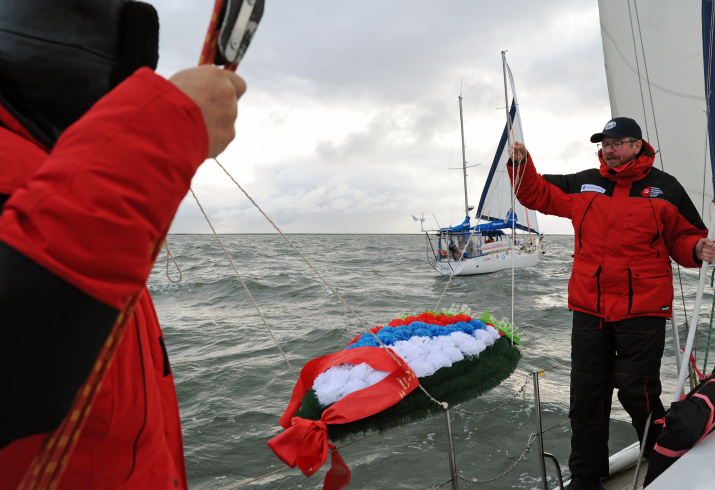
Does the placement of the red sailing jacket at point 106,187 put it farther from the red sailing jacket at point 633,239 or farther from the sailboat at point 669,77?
the sailboat at point 669,77

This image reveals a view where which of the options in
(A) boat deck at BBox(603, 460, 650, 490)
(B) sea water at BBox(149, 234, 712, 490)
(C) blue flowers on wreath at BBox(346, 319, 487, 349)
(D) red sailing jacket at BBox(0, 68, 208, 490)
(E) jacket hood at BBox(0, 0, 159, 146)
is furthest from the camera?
(B) sea water at BBox(149, 234, 712, 490)

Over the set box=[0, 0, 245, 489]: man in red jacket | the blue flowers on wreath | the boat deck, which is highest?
box=[0, 0, 245, 489]: man in red jacket

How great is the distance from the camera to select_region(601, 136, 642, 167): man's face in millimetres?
2238

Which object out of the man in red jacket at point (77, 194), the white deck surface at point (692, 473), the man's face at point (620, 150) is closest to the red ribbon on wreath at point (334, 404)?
the white deck surface at point (692, 473)

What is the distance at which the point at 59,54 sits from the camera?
56cm

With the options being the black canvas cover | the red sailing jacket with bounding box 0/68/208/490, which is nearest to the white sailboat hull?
the black canvas cover

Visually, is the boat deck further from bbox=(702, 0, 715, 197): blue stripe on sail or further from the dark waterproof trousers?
bbox=(702, 0, 715, 197): blue stripe on sail

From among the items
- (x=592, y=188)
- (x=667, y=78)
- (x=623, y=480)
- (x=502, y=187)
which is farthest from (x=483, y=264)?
(x=592, y=188)

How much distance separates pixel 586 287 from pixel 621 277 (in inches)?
6.7

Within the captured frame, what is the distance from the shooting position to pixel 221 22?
53 centimetres

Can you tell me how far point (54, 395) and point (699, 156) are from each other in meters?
3.53

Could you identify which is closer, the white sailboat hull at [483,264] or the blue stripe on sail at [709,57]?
the blue stripe on sail at [709,57]

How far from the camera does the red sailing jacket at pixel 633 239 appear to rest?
7.16ft

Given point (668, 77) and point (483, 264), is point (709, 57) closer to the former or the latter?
point (668, 77)
